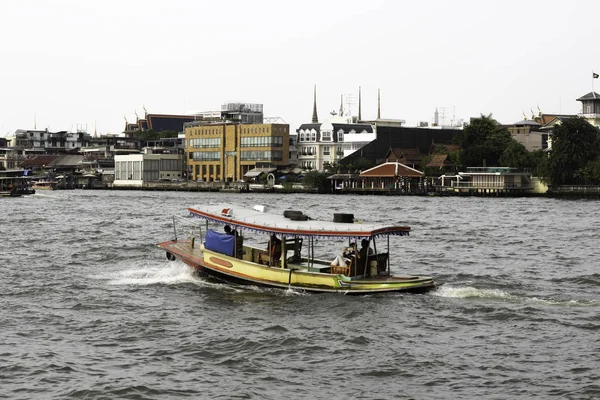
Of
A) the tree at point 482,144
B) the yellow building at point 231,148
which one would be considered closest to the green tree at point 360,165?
the tree at point 482,144

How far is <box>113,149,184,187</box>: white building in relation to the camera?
161750mm

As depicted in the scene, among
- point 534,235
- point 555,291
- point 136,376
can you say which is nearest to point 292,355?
point 136,376

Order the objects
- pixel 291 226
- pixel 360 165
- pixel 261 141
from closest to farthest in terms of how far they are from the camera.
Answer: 1. pixel 291 226
2. pixel 360 165
3. pixel 261 141

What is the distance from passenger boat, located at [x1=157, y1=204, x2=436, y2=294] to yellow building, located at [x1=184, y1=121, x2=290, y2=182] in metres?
114

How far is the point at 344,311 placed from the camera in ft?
86.1

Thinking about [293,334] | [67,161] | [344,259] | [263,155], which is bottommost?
[293,334]

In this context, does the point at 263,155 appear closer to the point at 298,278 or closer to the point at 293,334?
the point at 298,278

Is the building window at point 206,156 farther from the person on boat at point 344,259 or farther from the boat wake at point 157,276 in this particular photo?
the person on boat at point 344,259

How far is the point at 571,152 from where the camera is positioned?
10781 centimetres

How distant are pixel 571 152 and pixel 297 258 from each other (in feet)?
276

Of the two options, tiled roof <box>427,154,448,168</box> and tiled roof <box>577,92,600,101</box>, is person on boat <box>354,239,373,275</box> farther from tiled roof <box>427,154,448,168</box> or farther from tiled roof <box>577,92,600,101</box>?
tiled roof <box>577,92,600,101</box>

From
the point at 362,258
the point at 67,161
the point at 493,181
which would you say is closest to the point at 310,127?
the point at 493,181

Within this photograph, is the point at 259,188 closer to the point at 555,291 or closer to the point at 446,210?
the point at 446,210

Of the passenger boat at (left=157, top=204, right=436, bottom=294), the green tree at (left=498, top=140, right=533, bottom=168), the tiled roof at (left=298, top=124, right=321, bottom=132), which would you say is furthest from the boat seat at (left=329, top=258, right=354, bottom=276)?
the tiled roof at (left=298, top=124, right=321, bottom=132)
